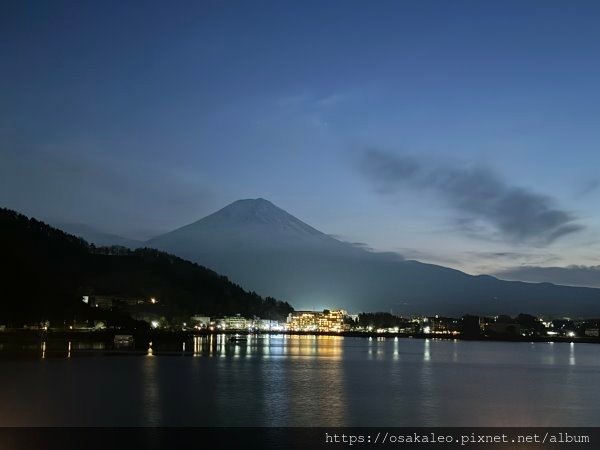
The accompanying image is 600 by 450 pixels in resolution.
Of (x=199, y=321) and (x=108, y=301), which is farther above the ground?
(x=108, y=301)

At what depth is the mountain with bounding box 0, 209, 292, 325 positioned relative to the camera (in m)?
57.7

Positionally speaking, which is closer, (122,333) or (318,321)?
(122,333)

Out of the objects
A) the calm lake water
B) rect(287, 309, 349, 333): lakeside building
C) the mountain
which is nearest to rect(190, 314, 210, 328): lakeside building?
the mountain

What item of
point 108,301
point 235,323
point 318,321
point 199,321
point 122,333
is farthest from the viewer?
point 318,321

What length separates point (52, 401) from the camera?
17062 millimetres

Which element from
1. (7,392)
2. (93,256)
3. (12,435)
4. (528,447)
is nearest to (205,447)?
(12,435)

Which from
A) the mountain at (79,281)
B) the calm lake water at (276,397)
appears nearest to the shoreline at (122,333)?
the mountain at (79,281)

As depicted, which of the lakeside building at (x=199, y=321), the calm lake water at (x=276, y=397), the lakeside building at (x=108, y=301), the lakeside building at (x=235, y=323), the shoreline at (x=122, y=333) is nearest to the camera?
the calm lake water at (x=276, y=397)

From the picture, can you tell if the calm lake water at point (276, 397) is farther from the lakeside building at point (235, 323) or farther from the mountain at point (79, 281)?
the lakeside building at point (235, 323)

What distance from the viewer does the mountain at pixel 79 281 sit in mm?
57719

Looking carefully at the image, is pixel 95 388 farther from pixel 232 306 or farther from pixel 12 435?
pixel 232 306

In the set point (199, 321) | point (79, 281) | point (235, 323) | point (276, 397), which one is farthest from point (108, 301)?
point (276, 397)

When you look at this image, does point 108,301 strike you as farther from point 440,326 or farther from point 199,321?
point 440,326

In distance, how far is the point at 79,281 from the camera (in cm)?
8825
